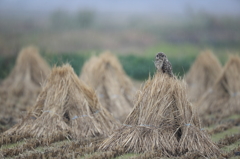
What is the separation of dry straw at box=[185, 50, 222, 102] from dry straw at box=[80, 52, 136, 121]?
2.82 metres

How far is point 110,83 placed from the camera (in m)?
9.12

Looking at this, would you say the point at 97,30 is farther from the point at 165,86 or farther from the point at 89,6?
the point at 165,86

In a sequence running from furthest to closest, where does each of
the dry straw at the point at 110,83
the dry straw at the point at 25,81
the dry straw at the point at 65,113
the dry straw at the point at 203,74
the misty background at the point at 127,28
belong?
the misty background at the point at 127,28 → the dry straw at the point at 203,74 → the dry straw at the point at 25,81 → the dry straw at the point at 110,83 → the dry straw at the point at 65,113

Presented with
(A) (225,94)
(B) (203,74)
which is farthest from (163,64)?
(B) (203,74)

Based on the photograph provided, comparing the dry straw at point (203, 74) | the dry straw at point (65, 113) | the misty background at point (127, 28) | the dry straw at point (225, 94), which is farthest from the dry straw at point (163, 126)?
the misty background at point (127, 28)

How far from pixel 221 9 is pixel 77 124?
48.9 feet

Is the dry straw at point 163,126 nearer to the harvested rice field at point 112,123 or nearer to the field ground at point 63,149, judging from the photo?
the harvested rice field at point 112,123

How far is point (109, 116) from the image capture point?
6359 millimetres

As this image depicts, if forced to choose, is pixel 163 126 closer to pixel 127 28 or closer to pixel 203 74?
pixel 203 74

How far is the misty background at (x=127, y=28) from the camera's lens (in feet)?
48.9

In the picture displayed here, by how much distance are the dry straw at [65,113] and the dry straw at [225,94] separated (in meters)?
3.80

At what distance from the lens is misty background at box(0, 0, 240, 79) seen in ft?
48.9

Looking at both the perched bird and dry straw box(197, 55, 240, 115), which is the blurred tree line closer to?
dry straw box(197, 55, 240, 115)

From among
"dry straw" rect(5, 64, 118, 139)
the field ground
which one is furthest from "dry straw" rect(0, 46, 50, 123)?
the field ground
